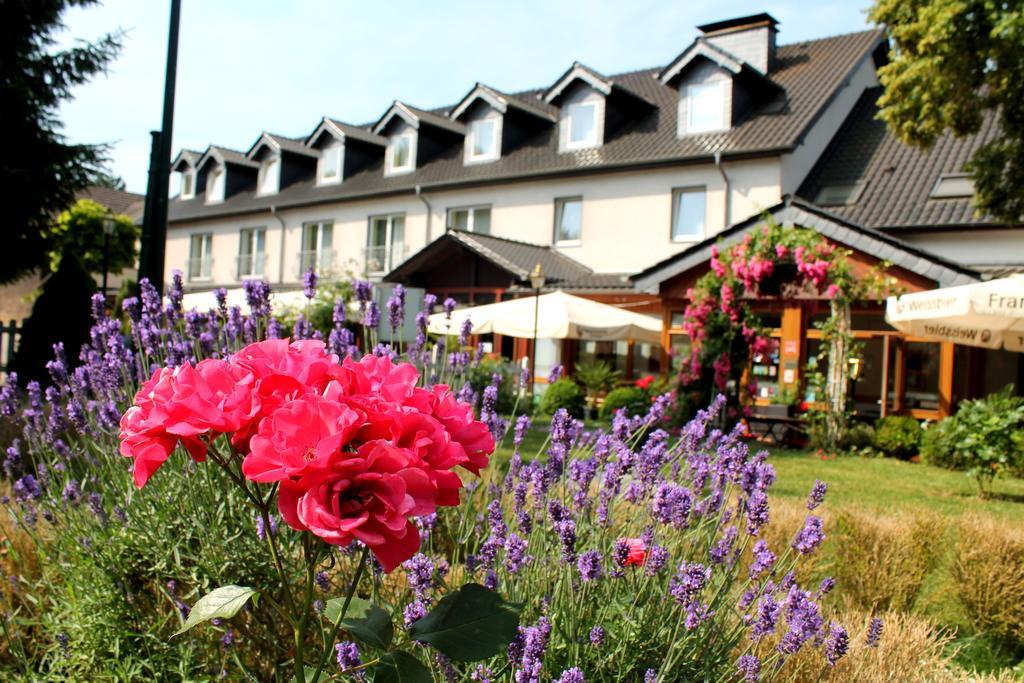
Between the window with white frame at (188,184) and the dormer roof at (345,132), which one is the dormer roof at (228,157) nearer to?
the window with white frame at (188,184)

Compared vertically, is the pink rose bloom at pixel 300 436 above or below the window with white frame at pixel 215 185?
below

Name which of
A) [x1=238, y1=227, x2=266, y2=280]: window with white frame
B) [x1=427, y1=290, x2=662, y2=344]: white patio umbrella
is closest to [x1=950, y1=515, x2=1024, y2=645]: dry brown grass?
[x1=427, y1=290, x2=662, y2=344]: white patio umbrella

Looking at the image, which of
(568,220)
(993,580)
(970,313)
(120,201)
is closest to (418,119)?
(568,220)

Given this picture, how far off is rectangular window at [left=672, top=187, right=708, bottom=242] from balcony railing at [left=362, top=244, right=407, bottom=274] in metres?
8.98

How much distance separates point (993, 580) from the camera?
4.35 metres

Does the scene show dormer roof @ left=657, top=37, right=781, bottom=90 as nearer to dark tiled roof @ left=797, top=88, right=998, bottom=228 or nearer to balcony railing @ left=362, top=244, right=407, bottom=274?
dark tiled roof @ left=797, top=88, right=998, bottom=228

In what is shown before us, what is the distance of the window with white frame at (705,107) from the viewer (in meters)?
20.0

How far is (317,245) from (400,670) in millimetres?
27623

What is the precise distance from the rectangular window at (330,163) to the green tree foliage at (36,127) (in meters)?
12.7

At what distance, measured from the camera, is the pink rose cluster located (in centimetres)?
115

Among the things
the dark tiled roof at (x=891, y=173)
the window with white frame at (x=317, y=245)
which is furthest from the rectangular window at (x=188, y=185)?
the dark tiled roof at (x=891, y=173)

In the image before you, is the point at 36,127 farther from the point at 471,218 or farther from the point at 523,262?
the point at 471,218

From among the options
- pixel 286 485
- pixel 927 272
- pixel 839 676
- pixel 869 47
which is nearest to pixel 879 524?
pixel 839 676

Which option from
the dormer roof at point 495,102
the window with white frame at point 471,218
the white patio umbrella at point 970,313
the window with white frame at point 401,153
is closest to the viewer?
the white patio umbrella at point 970,313
